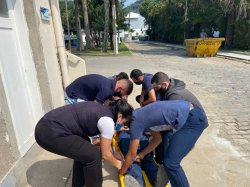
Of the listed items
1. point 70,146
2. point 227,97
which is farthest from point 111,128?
point 227,97

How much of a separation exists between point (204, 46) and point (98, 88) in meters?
15.7

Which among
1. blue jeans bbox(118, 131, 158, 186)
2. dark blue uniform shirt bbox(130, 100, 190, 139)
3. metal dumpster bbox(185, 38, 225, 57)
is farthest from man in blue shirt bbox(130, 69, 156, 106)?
metal dumpster bbox(185, 38, 225, 57)

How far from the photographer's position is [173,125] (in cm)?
285

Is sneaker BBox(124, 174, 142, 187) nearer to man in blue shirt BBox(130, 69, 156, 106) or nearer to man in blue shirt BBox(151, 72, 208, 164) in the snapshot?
man in blue shirt BBox(151, 72, 208, 164)

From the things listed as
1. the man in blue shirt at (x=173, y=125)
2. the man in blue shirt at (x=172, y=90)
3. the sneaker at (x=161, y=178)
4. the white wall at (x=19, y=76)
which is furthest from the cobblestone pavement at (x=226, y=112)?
the white wall at (x=19, y=76)

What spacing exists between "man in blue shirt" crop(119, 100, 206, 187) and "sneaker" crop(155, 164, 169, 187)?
332mm

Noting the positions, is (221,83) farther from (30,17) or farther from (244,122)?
(30,17)

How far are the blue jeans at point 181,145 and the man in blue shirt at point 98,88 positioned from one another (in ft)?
4.41

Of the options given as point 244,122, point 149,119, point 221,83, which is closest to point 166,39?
point 221,83

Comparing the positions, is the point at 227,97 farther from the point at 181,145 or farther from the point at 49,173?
the point at 49,173

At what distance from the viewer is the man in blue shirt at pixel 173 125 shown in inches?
110

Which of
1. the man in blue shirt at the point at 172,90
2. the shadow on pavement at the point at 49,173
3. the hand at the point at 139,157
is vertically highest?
the man in blue shirt at the point at 172,90

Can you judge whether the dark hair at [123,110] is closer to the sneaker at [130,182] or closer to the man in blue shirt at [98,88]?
the sneaker at [130,182]

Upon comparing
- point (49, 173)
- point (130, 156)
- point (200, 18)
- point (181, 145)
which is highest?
point (200, 18)
